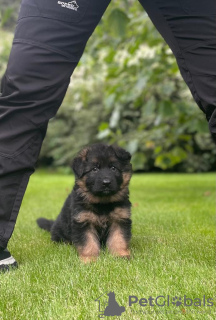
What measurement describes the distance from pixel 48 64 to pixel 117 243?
1277 mm

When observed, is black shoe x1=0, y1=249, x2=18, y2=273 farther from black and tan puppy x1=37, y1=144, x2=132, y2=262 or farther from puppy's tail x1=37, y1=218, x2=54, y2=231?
puppy's tail x1=37, y1=218, x2=54, y2=231

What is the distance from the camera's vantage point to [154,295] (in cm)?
216

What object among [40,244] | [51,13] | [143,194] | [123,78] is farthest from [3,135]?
[143,194]

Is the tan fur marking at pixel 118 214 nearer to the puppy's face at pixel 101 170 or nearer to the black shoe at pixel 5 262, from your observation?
the puppy's face at pixel 101 170

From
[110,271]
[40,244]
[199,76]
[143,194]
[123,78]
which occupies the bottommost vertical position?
[143,194]

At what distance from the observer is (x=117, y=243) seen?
3.09 m

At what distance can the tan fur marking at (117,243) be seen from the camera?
3.05 meters

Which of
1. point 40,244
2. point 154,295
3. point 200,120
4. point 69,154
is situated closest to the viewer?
point 154,295

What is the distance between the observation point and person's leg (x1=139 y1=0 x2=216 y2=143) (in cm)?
251

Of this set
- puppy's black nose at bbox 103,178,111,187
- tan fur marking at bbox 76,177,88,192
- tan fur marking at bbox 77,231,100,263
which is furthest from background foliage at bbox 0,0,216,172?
tan fur marking at bbox 77,231,100,263

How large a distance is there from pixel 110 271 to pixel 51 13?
Result: 1410 millimetres

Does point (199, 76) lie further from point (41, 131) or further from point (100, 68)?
point (100, 68)

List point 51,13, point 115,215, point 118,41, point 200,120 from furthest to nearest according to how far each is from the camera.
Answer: point 118,41 < point 200,120 < point 115,215 < point 51,13

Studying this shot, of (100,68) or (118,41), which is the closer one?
(118,41)
